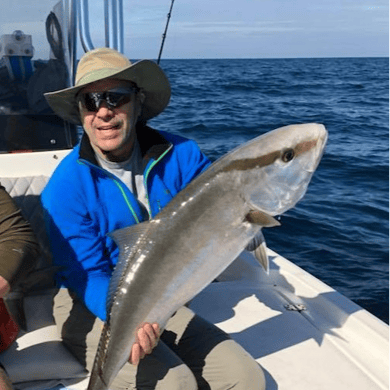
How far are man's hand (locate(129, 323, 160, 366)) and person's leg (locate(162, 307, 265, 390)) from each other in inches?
19.3

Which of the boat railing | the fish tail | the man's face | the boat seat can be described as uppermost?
the boat railing

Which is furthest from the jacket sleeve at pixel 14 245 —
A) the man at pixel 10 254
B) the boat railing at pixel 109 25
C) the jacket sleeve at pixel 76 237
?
the boat railing at pixel 109 25

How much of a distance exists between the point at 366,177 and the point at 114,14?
7485 millimetres

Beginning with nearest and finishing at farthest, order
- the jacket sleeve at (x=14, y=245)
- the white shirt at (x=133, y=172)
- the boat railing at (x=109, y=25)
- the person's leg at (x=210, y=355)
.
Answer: the jacket sleeve at (x=14, y=245), the person's leg at (x=210, y=355), the white shirt at (x=133, y=172), the boat railing at (x=109, y=25)

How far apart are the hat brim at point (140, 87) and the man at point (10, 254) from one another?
603mm

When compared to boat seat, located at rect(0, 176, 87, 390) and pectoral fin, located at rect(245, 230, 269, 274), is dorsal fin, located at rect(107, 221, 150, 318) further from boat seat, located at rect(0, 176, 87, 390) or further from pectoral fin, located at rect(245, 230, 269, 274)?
boat seat, located at rect(0, 176, 87, 390)

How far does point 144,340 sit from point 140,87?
4.54 feet

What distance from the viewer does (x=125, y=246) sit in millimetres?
2631

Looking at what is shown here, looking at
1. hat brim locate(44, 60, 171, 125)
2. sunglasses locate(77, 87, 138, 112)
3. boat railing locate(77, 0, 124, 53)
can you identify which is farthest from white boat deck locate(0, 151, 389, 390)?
sunglasses locate(77, 87, 138, 112)

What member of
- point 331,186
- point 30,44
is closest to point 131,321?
point 30,44

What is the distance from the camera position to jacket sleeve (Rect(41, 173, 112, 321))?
3.05 meters

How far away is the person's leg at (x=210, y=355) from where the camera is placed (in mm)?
2898

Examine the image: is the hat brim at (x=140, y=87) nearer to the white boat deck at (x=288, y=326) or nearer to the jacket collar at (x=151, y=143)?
the jacket collar at (x=151, y=143)

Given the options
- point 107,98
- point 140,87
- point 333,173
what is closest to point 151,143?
point 140,87
